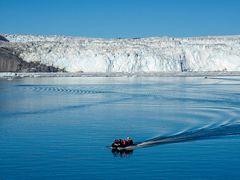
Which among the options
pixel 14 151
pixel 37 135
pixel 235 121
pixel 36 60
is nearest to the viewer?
pixel 14 151

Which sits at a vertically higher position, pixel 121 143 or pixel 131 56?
pixel 131 56

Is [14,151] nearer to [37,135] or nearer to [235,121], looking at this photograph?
[37,135]

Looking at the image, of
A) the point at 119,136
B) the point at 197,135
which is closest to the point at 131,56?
the point at 197,135

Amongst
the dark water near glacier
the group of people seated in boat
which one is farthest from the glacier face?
the group of people seated in boat

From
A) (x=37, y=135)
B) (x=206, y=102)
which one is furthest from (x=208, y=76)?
(x=37, y=135)

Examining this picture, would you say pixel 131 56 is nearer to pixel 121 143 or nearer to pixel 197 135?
pixel 197 135
